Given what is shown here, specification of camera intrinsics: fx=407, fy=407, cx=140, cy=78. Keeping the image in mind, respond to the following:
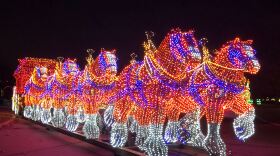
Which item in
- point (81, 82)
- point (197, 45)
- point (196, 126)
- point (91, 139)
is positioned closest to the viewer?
point (197, 45)

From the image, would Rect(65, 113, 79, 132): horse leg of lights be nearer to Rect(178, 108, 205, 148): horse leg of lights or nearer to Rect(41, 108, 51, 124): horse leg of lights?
Rect(41, 108, 51, 124): horse leg of lights

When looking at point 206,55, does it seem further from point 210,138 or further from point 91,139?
point 91,139

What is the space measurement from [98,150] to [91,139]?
1218 millimetres

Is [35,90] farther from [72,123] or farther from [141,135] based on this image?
[141,135]

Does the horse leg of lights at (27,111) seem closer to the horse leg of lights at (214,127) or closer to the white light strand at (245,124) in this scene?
the white light strand at (245,124)

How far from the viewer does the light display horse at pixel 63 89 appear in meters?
14.8

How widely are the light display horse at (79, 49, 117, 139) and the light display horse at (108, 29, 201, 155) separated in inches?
59.3

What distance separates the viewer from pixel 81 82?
1355 cm

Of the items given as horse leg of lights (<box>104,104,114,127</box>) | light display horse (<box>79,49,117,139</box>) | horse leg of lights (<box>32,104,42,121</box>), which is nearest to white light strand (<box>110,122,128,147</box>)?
light display horse (<box>79,49,117,139</box>)

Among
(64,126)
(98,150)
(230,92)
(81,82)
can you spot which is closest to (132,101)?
(98,150)

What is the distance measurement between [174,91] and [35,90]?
14.9m

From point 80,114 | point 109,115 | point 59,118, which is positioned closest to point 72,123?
point 80,114

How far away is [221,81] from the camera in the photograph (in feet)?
23.5

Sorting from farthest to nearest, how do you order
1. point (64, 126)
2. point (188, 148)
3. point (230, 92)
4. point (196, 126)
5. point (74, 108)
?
point (64, 126) < point (74, 108) < point (188, 148) < point (196, 126) < point (230, 92)
